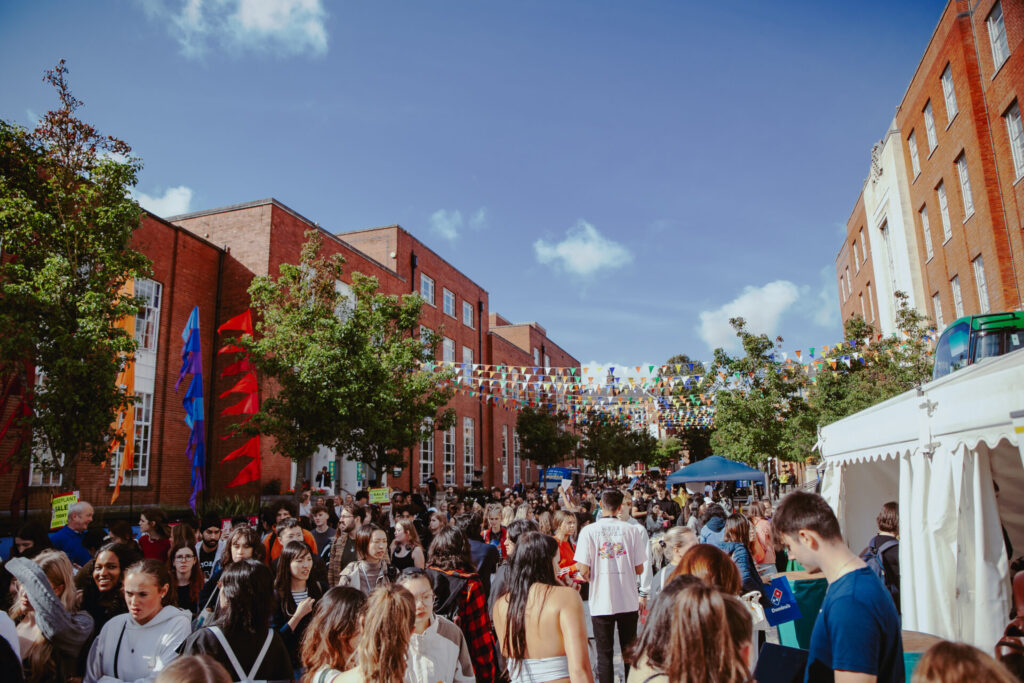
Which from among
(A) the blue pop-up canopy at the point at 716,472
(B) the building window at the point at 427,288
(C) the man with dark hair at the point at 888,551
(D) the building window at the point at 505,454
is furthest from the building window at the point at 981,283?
(D) the building window at the point at 505,454

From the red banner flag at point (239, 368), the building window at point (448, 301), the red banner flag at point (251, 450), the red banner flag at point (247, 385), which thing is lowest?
the red banner flag at point (251, 450)

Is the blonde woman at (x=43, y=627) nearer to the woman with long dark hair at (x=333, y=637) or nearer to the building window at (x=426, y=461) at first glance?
the woman with long dark hair at (x=333, y=637)

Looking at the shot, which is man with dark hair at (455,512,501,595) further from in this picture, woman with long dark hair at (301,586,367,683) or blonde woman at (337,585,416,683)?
blonde woman at (337,585,416,683)

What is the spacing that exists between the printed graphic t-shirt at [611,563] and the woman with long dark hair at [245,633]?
300 cm

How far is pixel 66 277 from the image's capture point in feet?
35.4

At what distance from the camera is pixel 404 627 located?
3004 mm

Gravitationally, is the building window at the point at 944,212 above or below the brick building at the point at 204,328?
above

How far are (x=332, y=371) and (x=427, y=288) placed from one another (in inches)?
653

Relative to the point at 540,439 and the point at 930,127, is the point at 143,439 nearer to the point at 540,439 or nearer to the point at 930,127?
the point at 540,439

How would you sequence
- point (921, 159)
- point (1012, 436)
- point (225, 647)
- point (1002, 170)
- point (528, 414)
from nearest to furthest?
point (225, 647)
point (1012, 436)
point (1002, 170)
point (921, 159)
point (528, 414)

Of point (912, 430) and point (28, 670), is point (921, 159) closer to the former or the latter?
point (912, 430)

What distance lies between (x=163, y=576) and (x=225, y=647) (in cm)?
75

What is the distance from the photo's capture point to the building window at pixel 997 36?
17.7 meters

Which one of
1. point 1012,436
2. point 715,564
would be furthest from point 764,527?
point 715,564
